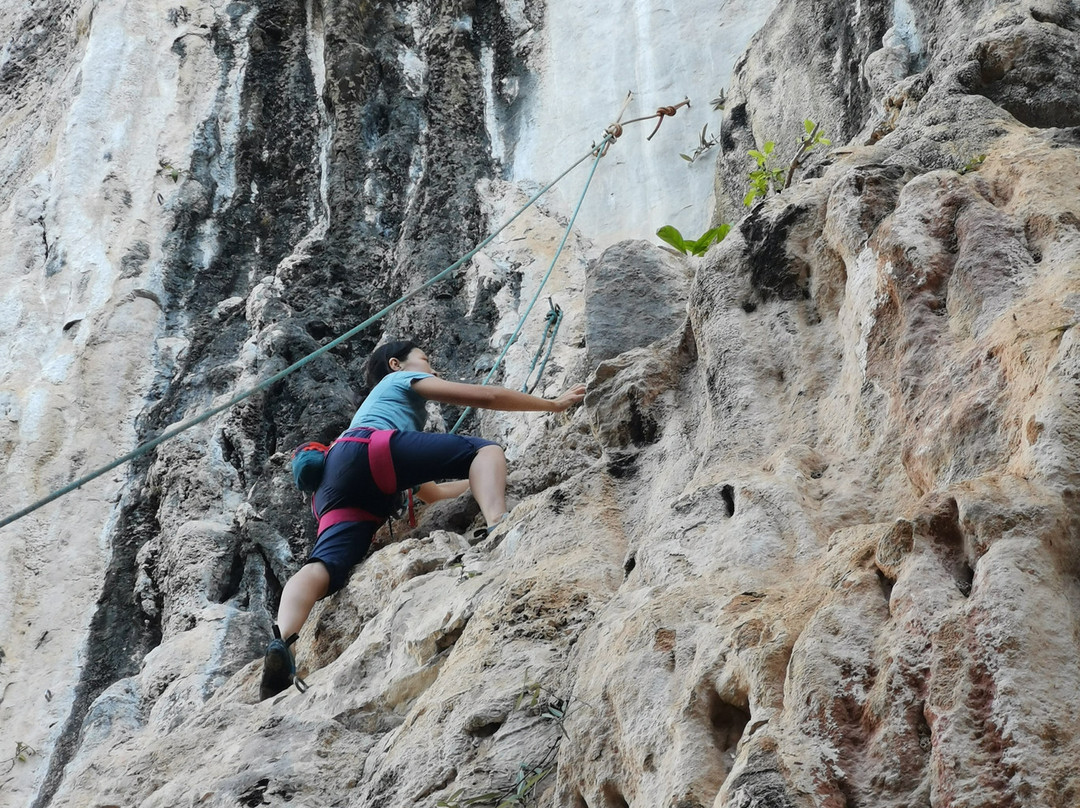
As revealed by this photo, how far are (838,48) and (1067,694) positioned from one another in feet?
18.2

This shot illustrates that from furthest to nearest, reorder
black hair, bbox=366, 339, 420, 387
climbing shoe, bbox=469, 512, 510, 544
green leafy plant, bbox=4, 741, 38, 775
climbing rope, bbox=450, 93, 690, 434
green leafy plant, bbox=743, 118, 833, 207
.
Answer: climbing rope, bbox=450, 93, 690, 434
green leafy plant, bbox=4, 741, 38, 775
black hair, bbox=366, 339, 420, 387
green leafy plant, bbox=743, 118, 833, 207
climbing shoe, bbox=469, 512, 510, 544

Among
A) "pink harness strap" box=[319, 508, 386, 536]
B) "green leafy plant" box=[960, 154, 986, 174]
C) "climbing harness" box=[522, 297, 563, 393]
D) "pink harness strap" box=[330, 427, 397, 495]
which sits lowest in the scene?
"green leafy plant" box=[960, 154, 986, 174]

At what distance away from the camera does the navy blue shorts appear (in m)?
6.24

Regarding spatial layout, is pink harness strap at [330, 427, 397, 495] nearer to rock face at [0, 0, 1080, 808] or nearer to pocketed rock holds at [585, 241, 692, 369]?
rock face at [0, 0, 1080, 808]

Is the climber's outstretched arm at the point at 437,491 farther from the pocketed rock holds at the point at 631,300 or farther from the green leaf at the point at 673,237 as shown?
the green leaf at the point at 673,237

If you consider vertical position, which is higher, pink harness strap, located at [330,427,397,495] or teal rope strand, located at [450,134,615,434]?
teal rope strand, located at [450,134,615,434]

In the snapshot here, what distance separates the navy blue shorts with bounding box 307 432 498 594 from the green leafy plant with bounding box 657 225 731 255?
5.89 ft

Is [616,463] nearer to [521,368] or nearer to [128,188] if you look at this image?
[521,368]

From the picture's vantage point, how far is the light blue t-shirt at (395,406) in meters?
6.49

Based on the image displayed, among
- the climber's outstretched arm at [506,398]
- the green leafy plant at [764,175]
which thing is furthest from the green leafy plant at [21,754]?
the green leafy plant at [764,175]

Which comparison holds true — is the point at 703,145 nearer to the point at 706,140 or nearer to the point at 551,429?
the point at 706,140

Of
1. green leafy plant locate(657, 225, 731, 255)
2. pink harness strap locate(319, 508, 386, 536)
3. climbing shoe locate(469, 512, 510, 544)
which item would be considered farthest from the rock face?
green leafy plant locate(657, 225, 731, 255)

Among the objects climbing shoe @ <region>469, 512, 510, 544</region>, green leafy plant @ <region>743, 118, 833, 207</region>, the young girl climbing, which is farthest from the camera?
green leafy plant @ <region>743, 118, 833, 207</region>

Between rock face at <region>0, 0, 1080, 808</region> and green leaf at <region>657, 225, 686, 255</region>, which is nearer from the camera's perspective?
rock face at <region>0, 0, 1080, 808</region>
